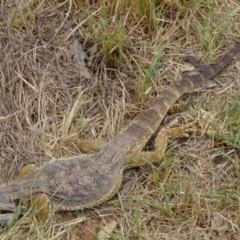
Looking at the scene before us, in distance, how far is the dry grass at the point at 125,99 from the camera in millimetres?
4500

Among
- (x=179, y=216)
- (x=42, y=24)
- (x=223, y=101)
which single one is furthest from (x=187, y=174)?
(x=42, y=24)

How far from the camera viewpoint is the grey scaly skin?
4672 millimetres

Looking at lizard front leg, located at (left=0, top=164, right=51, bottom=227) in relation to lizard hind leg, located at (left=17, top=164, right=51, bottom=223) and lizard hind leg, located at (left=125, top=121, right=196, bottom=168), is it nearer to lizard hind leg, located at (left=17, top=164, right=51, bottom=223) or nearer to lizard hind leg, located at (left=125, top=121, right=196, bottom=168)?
lizard hind leg, located at (left=17, top=164, right=51, bottom=223)

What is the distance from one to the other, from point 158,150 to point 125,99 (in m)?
0.55

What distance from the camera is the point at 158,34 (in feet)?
17.8

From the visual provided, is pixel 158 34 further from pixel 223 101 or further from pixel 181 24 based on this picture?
pixel 223 101

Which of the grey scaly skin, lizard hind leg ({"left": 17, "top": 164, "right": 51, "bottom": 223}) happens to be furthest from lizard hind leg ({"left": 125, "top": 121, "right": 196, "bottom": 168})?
lizard hind leg ({"left": 17, "top": 164, "right": 51, "bottom": 223})

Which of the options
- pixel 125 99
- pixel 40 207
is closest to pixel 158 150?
pixel 125 99

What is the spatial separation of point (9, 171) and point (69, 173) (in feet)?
1.52

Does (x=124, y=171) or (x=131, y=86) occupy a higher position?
(x=131, y=86)

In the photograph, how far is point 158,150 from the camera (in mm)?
4852

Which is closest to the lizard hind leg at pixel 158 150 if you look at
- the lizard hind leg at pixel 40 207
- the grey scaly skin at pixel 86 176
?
the grey scaly skin at pixel 86 176

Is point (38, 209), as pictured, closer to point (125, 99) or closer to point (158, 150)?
point (158, 150)

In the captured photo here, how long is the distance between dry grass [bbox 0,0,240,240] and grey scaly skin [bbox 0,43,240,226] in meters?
0.10
